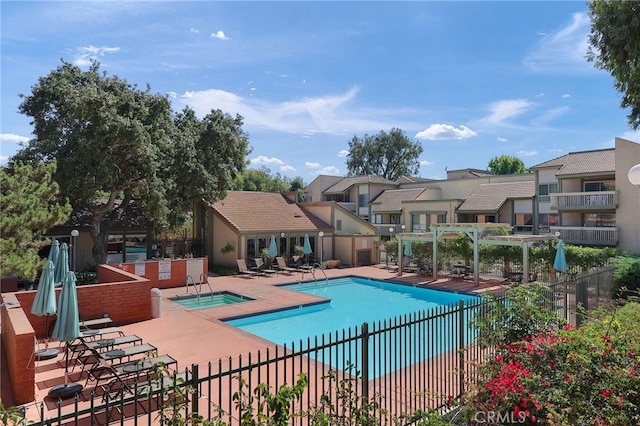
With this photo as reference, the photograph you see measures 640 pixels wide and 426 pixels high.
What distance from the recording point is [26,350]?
7527 mm

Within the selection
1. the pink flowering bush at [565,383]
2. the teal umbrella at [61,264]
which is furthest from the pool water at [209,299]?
the pink flowering bush at [565,383]

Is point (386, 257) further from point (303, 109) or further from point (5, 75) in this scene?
point (5, 75)

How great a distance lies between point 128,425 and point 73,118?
58.9ft

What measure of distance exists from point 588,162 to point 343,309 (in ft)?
78.4

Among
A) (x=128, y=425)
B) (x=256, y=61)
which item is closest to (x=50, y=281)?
(x=128, y=425)

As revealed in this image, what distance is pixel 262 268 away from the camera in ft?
88.1

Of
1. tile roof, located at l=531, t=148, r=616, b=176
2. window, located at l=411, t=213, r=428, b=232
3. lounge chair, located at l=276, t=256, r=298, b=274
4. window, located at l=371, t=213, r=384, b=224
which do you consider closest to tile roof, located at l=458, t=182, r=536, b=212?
tile roof, located at l=531, t=148, r=616, b=176

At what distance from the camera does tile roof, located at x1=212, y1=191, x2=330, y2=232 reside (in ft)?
90.6

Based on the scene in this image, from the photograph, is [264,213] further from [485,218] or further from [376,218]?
[485,218]

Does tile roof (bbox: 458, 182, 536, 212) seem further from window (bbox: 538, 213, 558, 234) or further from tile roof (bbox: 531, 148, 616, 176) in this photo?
tile roof (bbox: 531, 148, 616, 176)

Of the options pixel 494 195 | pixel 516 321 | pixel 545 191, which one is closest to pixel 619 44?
pixel 516 321

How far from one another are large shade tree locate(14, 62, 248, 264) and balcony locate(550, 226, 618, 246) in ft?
80.2

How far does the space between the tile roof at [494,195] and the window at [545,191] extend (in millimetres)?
614

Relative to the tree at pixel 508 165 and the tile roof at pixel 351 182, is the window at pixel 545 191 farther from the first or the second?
the tree at pixel 508 165
